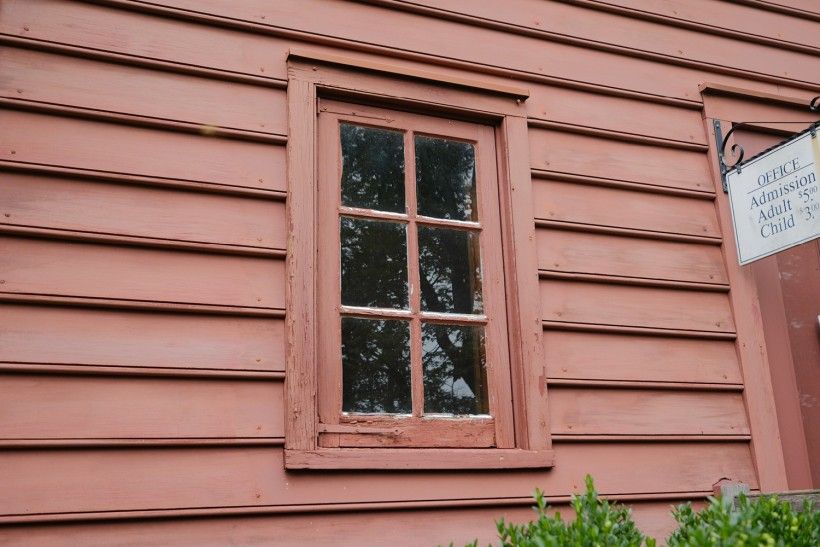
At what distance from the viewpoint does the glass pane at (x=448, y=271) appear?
3545 millimetres

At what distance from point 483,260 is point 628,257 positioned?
0.72 metres

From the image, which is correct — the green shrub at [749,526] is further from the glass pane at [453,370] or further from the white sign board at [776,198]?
the white sign board at [776,198]

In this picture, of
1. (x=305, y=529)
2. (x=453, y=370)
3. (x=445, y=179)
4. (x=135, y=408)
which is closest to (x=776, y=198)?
(x=445, y=179)

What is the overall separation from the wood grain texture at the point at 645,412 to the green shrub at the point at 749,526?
0.94m

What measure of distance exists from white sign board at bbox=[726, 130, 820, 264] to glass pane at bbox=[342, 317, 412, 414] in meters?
1.68

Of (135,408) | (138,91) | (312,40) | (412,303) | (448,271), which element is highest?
(312,40)

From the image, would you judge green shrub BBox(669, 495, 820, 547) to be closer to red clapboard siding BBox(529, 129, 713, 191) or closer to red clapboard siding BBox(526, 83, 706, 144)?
red clapboard siding BBox(529, 129, 713, 191)

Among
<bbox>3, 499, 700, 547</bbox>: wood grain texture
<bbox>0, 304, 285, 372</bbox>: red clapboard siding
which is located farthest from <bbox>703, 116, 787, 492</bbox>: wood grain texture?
<bbox>0, 304, 285, 372</bbox>: red clapboard siding

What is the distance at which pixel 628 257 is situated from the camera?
3895mm

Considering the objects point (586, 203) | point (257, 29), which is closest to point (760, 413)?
point (586, 203)

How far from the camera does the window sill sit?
3.03m

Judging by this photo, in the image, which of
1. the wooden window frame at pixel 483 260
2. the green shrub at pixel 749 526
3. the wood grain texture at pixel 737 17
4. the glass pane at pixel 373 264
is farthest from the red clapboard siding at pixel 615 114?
the green shrub at pixel 749 526

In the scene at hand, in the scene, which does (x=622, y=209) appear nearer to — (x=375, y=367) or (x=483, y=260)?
(x=483, y=260)

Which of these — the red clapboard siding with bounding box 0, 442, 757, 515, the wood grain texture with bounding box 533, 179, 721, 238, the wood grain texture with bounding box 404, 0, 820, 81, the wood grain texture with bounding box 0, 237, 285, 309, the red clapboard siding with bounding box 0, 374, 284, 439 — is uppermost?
the wood grain texture with bounding box 404, 0, 820, 81
